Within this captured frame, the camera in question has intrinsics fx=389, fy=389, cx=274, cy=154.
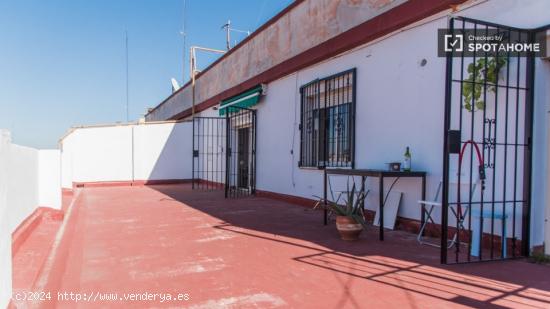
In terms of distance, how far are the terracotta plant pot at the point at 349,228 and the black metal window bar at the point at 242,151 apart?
16.9ft

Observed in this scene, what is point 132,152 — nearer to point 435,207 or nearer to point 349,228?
point 349,228

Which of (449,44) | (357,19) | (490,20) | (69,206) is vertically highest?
(357,19)

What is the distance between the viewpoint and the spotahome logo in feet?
11.8

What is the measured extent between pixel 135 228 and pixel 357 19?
4.46 metres

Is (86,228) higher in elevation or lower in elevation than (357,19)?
lower

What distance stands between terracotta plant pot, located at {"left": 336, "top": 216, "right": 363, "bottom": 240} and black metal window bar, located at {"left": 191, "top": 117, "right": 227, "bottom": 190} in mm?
8089

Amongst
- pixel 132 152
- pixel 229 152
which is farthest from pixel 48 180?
pixel 132 152

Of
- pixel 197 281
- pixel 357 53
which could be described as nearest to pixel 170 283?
pixel 197 281

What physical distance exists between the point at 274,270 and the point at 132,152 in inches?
451

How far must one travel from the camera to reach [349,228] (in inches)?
175

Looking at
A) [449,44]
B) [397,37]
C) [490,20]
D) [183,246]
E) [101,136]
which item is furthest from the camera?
[101,136]

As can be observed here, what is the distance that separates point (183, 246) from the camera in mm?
4344

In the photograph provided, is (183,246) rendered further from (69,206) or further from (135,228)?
(69,206)

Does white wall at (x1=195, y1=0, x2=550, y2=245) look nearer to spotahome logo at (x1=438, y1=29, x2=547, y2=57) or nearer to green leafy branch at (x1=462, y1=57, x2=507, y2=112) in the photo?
spotahome logo at (x1=438, y1=29, x2=547, y2=57)
